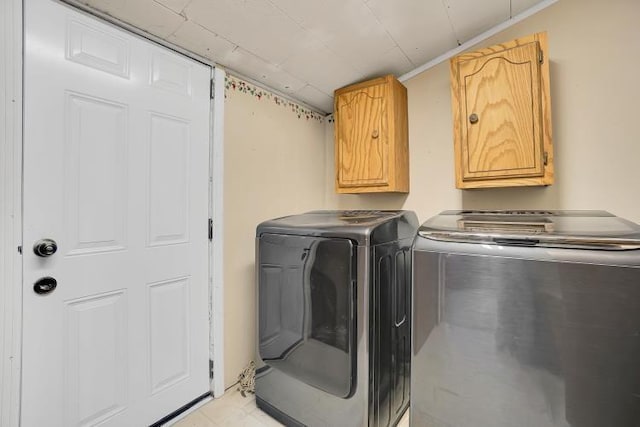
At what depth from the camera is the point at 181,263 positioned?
153cm

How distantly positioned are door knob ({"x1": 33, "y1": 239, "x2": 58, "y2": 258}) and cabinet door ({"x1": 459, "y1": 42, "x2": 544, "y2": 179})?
1949mm

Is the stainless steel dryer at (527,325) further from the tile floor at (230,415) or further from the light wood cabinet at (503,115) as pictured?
the tile floor at (230,415)

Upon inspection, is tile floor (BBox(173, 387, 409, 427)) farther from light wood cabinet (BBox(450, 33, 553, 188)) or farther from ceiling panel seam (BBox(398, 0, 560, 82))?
ceiling panel seam (BBox(398, 0, 560, 82))

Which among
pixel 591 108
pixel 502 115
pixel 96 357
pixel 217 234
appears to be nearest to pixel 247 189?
pixel 217 234

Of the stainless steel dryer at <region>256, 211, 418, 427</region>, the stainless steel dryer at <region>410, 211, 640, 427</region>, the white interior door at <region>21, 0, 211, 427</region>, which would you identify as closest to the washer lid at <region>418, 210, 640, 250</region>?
the stainless steel dryer at <region>410, 211, 640, 427</region>

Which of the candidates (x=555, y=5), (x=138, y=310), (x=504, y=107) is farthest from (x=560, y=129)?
(x=138, y=310)

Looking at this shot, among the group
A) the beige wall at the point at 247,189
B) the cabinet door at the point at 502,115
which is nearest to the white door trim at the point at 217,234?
the beige wall at the point at 247,189

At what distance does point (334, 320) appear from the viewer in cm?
128

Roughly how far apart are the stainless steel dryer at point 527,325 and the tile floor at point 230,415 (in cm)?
80

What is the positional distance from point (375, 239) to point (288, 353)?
2.53 ft

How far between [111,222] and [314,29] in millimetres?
→ 1420

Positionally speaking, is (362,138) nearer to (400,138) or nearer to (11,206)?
(400,138)

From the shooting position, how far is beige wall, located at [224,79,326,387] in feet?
5.72

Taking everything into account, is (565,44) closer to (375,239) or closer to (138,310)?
(375,239)
